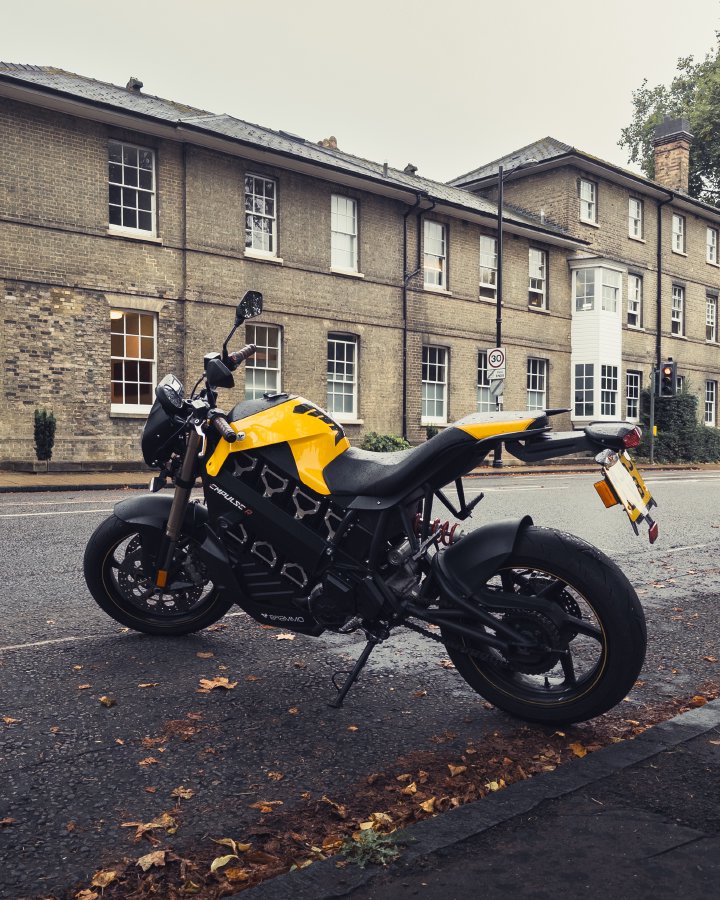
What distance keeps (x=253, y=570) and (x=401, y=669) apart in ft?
3.11

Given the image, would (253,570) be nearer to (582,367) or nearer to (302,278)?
(302,278)

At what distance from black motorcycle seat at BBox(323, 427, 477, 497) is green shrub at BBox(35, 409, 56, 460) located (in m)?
14.2

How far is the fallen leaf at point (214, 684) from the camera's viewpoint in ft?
11.8

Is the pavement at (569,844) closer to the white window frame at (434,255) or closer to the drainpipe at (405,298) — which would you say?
the drainpipe at (405,298)

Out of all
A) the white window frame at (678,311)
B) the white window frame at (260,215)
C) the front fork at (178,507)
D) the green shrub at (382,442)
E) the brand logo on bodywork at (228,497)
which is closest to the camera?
the brand logo on bodywork at (228,497)

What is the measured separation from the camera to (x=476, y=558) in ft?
10.6

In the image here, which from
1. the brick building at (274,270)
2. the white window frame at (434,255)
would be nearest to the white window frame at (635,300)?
the brick building at (274,270)

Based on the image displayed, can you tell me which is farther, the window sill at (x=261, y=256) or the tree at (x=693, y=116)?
the tree at (x=693, y=116)

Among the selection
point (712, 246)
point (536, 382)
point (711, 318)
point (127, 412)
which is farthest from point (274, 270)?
point (712, 246)

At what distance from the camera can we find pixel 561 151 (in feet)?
96.9

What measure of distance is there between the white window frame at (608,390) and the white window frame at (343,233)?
1123cm

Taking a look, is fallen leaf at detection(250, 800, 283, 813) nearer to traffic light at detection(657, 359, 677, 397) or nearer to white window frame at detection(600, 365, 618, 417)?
traffic light at detection(657, 359, 677, 397)

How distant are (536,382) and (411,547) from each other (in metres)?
25.7

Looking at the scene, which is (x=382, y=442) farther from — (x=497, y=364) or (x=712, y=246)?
(x=712, y=246)
